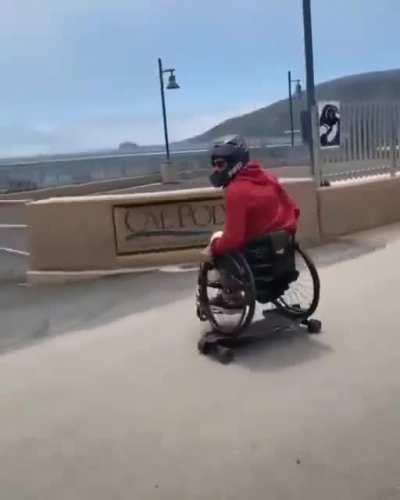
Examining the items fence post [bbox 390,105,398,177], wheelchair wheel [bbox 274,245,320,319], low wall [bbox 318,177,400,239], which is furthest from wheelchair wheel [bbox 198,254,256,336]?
fence post [bbox 390,105,398,177]

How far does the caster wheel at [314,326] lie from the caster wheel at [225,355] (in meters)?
0.80

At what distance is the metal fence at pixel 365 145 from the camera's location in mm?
10148

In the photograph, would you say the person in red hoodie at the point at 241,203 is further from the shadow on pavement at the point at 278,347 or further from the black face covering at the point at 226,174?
the shadow on pavement at the point at 278,347

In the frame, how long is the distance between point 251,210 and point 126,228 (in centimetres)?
382

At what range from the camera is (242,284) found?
486cm

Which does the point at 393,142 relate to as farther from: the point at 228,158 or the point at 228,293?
the point at 228,293

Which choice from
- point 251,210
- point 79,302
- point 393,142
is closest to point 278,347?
point 251,210

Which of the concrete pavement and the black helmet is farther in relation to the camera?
the black helmet

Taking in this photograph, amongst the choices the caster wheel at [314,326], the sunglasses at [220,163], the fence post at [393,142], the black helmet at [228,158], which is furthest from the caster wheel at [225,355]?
the fence post at [393,142]

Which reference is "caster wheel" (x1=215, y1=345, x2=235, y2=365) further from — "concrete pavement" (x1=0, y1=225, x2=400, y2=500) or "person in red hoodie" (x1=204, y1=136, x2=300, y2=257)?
"person in red hoodie" (x1=204, y1=136, x2=300, y2=257)

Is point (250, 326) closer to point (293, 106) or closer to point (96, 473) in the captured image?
point (96, 473)

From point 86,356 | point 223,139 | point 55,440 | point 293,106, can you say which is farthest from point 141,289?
point 293,106

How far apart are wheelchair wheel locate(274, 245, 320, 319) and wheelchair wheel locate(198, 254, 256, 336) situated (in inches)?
18.0

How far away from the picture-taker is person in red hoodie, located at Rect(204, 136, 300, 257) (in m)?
4.79
